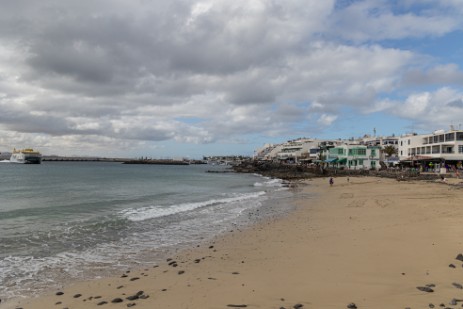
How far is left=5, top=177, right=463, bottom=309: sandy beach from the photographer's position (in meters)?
7.63

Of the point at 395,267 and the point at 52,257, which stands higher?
the point at 395,267

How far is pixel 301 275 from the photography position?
9.46m

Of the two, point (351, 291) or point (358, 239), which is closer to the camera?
point (351, 291)

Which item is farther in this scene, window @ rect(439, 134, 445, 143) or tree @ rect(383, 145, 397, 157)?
tree @ rect(383, 145, 397, 157)

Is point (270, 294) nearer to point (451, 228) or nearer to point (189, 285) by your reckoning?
point (189, 285)

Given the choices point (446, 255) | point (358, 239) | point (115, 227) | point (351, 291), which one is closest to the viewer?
point (351, 291)

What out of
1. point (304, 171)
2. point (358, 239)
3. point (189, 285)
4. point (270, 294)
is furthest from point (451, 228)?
point (304, 171)

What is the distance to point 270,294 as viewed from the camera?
8.09 metres

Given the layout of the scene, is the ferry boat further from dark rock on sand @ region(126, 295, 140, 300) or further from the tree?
dark rock on sand @ region(126, 295, 140, 300)

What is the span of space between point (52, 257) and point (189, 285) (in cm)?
666

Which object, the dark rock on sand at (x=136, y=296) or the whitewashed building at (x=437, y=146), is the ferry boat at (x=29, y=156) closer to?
the whitewashed building at (x=437, y=146)

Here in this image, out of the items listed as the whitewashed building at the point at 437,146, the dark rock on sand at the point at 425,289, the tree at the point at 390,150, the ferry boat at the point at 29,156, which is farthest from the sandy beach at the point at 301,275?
the ferry boat at the point at 29,156

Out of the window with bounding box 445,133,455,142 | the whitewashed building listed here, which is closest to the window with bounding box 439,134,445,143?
the whitewashed building

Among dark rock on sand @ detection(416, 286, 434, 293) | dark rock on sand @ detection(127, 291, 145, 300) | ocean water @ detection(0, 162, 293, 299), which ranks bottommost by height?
ocean water @ detection(0, 162, 293, 299)
